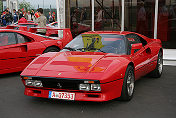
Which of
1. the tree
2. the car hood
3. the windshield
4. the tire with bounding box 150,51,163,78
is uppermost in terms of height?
the tree

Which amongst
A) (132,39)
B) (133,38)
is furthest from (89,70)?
(133,38)

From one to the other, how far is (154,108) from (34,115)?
1841mm

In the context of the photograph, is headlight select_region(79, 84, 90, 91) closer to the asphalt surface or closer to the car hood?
the car hood

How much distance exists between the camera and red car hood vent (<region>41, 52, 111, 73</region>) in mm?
3844

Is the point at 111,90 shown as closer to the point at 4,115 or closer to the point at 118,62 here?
the point at 118,62

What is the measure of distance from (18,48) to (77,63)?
2.81 meters

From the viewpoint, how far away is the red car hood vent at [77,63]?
12.6 feet

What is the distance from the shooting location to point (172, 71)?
7.07 meters

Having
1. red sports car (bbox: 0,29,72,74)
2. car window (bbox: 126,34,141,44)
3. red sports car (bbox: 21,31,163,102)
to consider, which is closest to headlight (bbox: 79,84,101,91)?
red sports car (bbox: 21,31,163,102)

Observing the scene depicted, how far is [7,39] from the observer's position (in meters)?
6.32

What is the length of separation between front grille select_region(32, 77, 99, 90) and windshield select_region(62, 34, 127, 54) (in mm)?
1149

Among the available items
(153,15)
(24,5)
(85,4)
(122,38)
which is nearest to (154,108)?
(122,38)

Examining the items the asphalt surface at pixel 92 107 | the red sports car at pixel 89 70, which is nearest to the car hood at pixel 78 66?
the red sports car at pixel 89 70

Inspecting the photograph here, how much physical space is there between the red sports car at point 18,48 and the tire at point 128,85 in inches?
122
